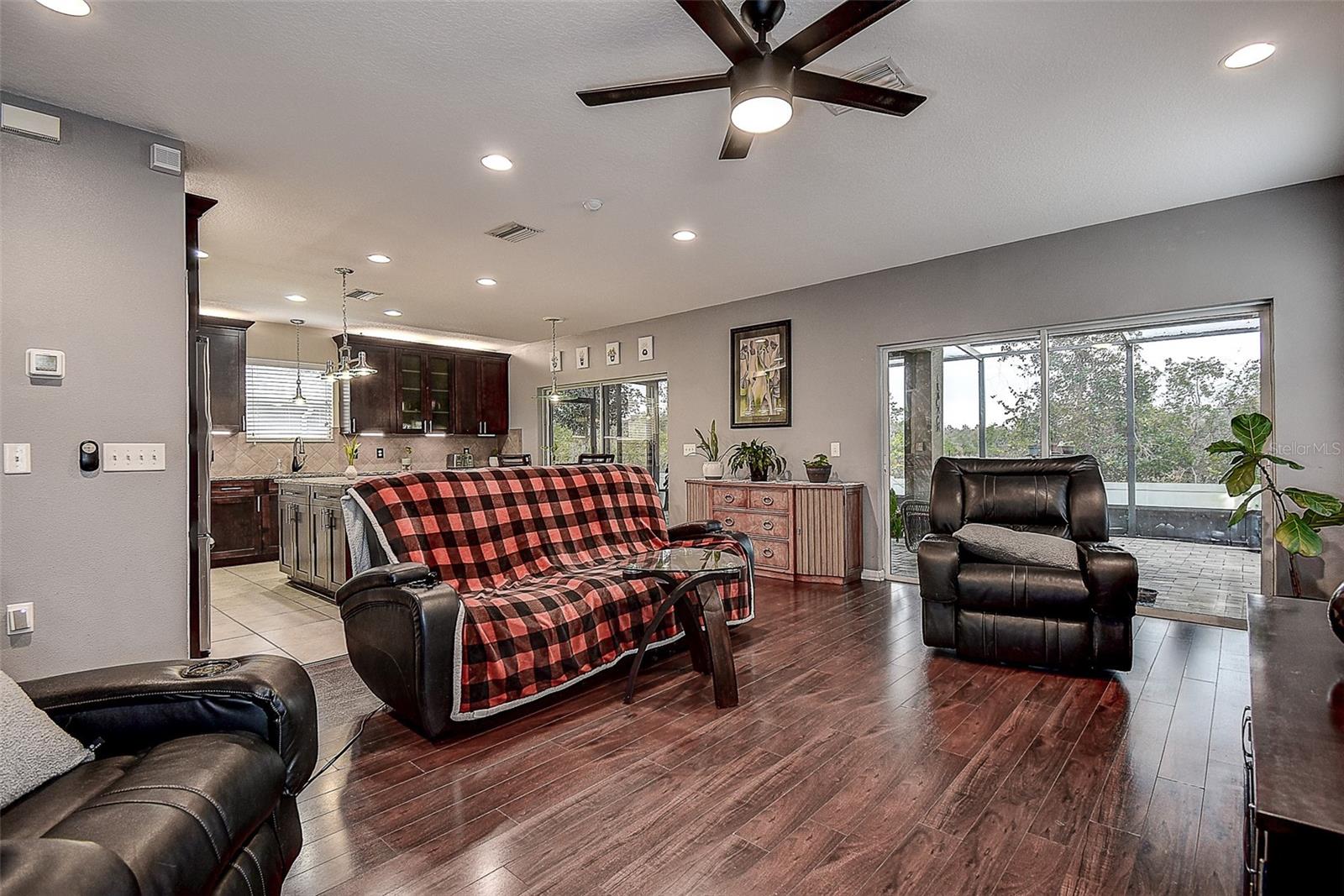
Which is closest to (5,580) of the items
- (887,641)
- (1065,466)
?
(887,641)

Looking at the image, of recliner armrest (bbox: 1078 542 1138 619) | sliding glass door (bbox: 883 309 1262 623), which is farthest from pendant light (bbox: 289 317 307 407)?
recliner armrest (bbox: 1078 542 1138 619)

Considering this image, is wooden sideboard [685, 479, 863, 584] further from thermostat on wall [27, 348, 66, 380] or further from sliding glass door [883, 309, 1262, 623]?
thermostat on wall [27, 348, 66, 380]

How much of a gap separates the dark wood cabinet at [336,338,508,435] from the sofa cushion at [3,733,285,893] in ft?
22.6

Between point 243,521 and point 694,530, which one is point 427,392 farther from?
point 694,530

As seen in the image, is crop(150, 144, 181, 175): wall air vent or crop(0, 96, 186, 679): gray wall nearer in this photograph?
crop(0, 96, 186, 679): gray wall

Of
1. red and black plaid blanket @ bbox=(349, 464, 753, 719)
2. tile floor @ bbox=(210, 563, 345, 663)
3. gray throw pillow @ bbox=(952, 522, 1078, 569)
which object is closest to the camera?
red and black plaid blanket @ bbox=(349, 464, 753, 719)

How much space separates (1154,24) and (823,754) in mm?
2833

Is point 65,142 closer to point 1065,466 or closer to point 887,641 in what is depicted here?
point 887,641

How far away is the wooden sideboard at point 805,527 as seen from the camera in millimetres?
5262

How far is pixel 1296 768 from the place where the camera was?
1.16 m

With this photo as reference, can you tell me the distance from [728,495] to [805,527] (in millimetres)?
822

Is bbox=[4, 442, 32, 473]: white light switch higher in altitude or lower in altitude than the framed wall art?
lower

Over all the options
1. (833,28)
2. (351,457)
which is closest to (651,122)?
(833,28)

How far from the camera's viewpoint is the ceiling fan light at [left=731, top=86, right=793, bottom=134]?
Result: 2.04 meters
